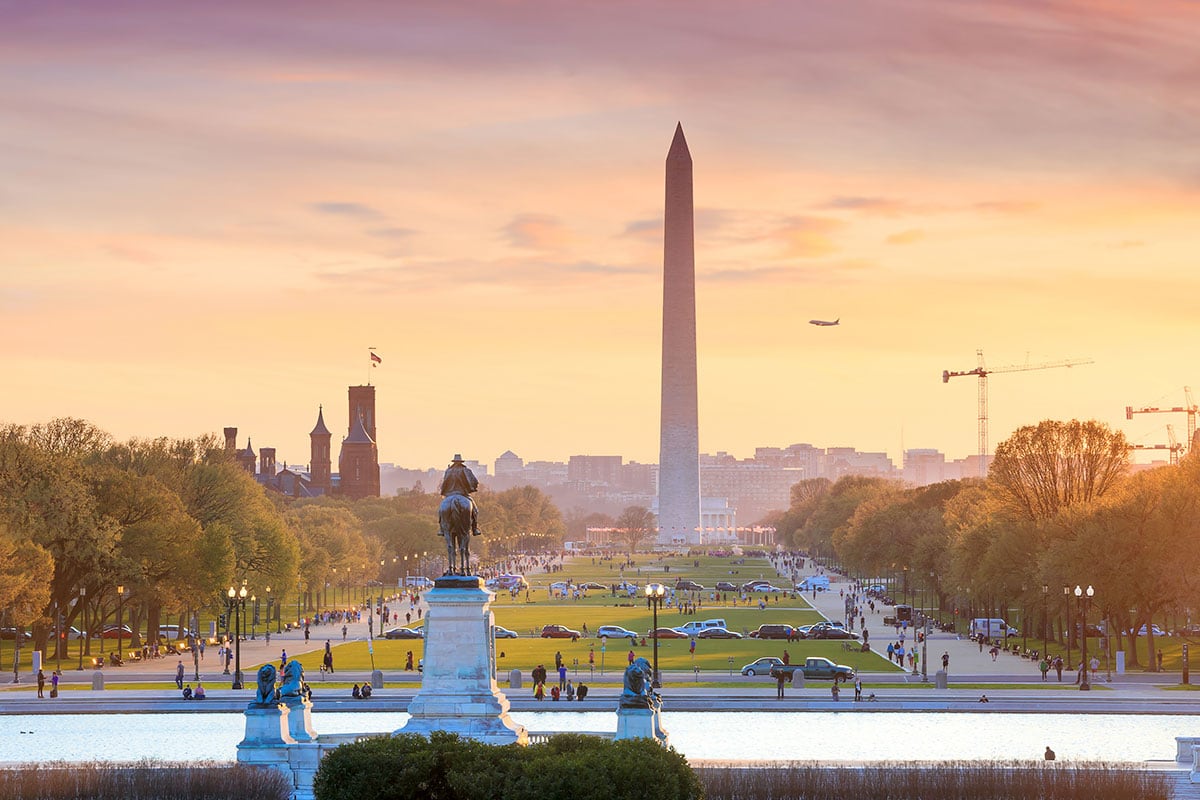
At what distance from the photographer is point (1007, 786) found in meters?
36.4

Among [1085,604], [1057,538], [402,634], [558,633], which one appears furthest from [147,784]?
[402,634]

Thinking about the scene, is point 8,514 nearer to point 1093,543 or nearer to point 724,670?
point 724,670

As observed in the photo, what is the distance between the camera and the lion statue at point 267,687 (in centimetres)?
3878

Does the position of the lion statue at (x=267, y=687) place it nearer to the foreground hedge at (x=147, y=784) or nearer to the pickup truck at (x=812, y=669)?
the foreground hedge at (x=147, y=784)

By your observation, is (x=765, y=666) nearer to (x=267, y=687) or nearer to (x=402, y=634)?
(x=402, y=634)

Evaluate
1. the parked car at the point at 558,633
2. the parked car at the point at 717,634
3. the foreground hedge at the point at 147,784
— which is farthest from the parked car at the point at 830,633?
the foreground hedge at the point at 147,784

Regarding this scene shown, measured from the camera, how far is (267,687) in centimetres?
3916

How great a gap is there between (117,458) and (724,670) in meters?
39.4

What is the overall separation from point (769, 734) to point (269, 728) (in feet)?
55.0

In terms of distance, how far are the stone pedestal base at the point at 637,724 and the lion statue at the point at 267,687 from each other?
25.8ft

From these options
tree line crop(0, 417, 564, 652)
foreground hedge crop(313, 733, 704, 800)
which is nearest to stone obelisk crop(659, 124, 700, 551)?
tree line crop(0, 417, 564, 652)

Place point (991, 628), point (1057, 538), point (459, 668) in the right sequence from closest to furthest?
point (459, 668) → point (1057, 538) → point (991, 628)

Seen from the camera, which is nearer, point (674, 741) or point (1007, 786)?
point (1007, 786)

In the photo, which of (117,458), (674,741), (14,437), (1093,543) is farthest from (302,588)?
(674,741)
